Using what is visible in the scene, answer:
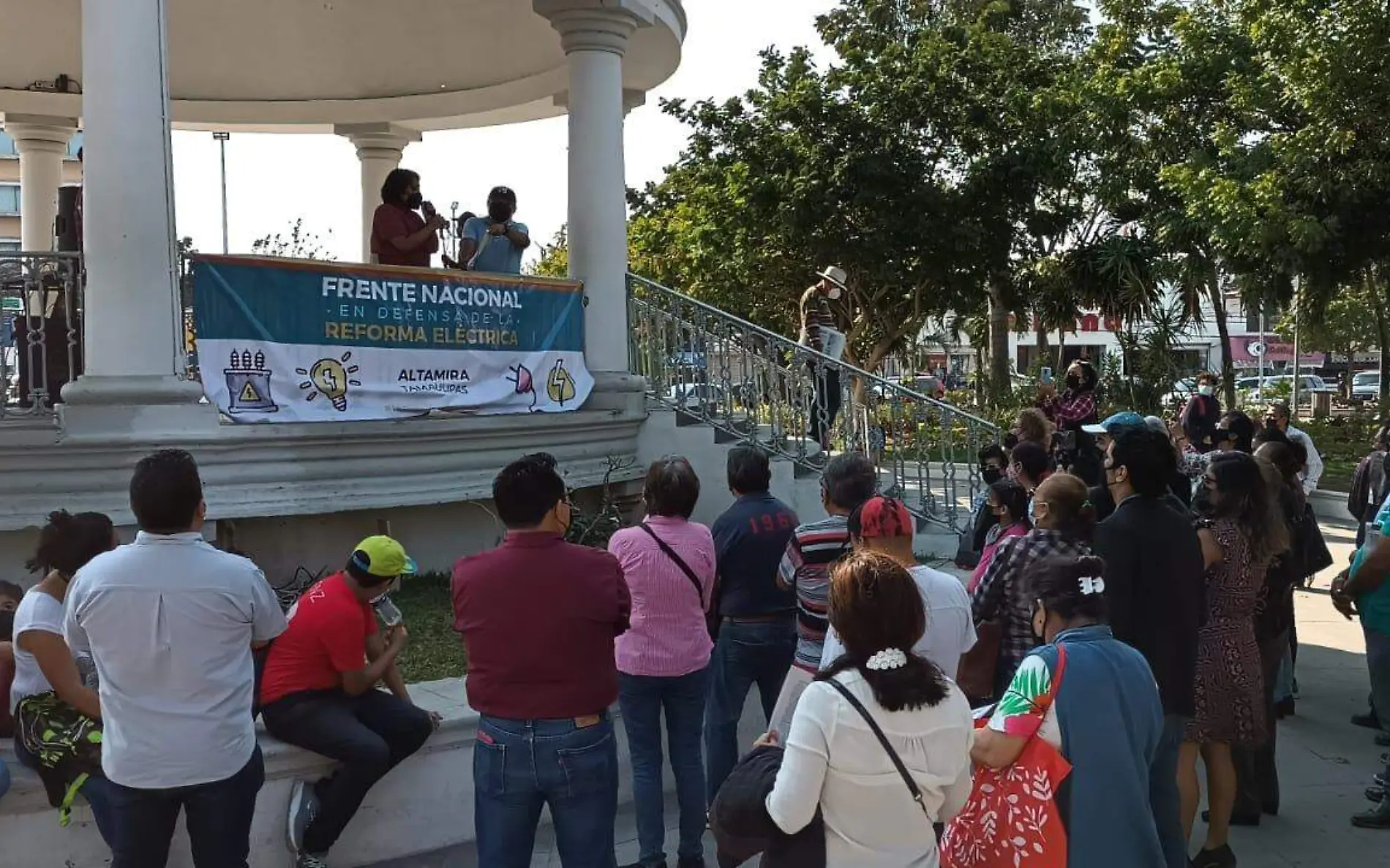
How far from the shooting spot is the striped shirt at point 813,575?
4453mm

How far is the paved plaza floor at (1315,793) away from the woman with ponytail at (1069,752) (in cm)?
226

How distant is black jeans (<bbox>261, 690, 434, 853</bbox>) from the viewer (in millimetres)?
4535

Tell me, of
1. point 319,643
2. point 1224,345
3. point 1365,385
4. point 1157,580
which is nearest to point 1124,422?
point 1157,580

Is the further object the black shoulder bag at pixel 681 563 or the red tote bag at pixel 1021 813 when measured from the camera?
the black shoulder bag at pixel 681 563

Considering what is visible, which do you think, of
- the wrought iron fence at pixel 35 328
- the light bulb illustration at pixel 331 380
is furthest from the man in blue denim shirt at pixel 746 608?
the wrought iron fence at pixel 35 328

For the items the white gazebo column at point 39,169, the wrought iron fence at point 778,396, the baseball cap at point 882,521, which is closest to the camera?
the baseball cap at point 882,521

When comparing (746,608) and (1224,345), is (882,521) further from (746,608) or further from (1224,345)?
(1224,345)

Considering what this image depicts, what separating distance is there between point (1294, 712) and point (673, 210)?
889 inches

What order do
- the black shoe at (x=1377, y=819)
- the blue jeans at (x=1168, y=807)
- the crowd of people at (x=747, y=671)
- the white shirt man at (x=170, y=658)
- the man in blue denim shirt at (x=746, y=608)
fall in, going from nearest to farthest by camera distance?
1. the crowd of people at (x=747, y=671)
2. the white shirt man at (x=170, y=658)
3. the blue jeans at (x=1168, y=807)
4. the man in blue denim shirt at (x=746, y=608)
5. the black shoe at (x=1377, y=819)

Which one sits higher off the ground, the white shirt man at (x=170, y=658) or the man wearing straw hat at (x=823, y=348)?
the man wearing straw hat at (x=823, y=348)

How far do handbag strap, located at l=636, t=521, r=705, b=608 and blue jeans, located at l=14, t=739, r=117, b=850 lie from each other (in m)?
2.08

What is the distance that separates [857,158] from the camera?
19922 mm

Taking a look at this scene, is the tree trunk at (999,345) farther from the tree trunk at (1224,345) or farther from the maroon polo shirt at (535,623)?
the maroon polo shirt at (535,623)

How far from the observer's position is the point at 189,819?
3.62 metres
